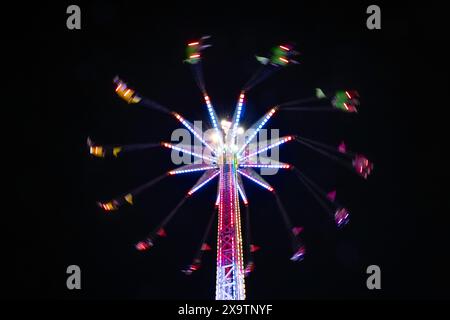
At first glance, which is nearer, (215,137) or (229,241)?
(229,241)

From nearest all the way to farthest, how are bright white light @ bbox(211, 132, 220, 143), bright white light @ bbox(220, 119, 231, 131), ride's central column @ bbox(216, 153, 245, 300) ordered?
1. ride's central column @ bbox(216, 153, 245, 300)
2. bright white light @ bbox(211, 132, 220, 143)
3. bright white light @ bbox(220, 119, 231, 131)

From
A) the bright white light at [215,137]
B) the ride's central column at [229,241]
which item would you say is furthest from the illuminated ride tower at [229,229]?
the bright white light at [215,137]

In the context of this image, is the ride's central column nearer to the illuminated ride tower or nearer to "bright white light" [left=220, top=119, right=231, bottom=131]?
the illuminated ride tower

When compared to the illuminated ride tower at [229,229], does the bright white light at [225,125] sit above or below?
above

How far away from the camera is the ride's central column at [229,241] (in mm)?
25903

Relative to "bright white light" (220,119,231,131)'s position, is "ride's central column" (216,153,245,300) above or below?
below

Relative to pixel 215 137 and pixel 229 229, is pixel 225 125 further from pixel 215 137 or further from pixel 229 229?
pixel 229 229

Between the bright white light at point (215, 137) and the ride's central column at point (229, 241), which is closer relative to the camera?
the ride's central column at point (229, 241)

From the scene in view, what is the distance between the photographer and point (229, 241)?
26828mm

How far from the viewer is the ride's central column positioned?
2590 cm

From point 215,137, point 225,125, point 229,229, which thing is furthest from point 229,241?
point 225,125

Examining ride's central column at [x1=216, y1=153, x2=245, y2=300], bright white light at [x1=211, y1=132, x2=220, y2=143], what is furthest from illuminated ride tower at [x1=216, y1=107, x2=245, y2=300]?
bright white light at [x1=211, y1=132, x2=220, y2=143]

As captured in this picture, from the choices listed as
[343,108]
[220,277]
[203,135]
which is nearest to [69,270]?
[220,277]

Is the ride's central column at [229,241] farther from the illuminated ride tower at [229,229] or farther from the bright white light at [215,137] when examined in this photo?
the bright white light at [215,137]
